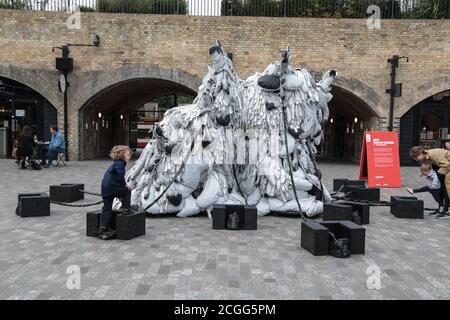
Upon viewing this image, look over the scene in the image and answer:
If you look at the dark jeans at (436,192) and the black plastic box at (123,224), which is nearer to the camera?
the black plastic box at (123,224)

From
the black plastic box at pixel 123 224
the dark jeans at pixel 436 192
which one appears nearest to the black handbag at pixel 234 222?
the black plastic box at pixel 123 224

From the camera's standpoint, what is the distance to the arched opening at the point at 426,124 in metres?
18.7

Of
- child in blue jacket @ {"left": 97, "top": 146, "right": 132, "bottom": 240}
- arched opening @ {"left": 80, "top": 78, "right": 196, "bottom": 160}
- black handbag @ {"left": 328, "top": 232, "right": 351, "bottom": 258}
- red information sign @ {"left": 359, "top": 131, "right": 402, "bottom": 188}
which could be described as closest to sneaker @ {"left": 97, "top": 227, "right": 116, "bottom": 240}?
child in blue jacket @ {"left": 97, "top": 146, "right": 132, "bottom": 240}

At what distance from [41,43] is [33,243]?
1341 centimetres

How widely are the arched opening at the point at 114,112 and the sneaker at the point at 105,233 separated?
12.4 meters

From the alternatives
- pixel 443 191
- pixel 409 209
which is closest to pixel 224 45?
pixel 409 209

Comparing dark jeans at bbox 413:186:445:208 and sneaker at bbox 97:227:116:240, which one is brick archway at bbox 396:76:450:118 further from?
sneaker at bbox 97:227:116:240

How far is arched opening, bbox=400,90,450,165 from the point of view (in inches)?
737

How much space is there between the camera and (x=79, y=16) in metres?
17.7

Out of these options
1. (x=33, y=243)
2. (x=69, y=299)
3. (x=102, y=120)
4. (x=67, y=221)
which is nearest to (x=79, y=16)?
(x=102, y=120)

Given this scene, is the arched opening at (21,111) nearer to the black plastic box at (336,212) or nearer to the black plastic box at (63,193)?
the black plastic box at (63,193)

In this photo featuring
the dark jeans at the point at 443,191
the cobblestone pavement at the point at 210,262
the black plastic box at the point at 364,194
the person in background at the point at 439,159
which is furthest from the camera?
the black plastic box at the point at 364,194

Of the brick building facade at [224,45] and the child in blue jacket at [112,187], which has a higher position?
the brick building facade at [224,45]
